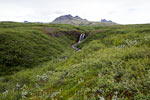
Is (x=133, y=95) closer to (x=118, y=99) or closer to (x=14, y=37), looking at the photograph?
(x=118, y=99)

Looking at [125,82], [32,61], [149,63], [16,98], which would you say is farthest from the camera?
[32,61]

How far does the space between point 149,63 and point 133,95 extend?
10.5 ft

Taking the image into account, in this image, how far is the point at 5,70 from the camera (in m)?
24.1

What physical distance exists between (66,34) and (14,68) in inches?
1637

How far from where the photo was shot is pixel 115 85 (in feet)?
22.1

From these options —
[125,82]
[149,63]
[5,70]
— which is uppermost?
[149,63]

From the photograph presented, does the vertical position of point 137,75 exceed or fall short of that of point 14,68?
it exceeds it

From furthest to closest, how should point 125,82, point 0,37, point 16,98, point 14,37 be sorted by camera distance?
point 14,37, point 0,37, point 16,98, point 125,82

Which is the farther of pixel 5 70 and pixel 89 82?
pixel 5 70

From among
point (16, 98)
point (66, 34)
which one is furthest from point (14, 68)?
point (66, 34)

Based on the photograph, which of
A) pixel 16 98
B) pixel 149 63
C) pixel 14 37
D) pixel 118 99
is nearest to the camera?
pixel 118 99

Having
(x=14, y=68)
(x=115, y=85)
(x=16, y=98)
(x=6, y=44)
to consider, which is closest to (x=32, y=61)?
(x=14, y=68)

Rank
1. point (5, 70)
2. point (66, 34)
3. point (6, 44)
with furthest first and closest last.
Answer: point (66, 34) < point (6, 44) < point (5, 70)

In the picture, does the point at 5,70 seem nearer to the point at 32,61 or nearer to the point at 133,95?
the point at 32,61
